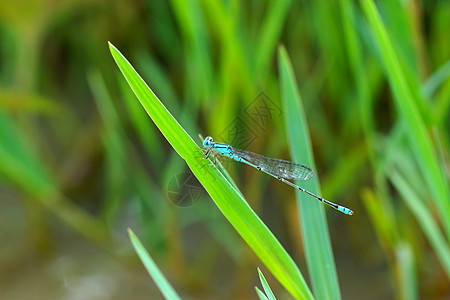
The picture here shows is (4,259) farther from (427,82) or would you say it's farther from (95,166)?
(427,82)

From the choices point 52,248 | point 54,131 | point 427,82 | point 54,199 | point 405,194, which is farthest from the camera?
point 54,131

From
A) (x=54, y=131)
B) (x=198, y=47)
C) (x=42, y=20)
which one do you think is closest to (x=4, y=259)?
(x=54, y=131)

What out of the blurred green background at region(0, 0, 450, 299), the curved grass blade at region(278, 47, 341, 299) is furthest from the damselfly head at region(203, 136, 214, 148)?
the curved grass blade at region(278, 47, 341, 299)

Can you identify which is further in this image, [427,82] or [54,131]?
[54,131]

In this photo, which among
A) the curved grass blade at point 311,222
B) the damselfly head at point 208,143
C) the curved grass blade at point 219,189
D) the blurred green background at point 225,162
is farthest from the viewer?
the blurred green background at point 225,162

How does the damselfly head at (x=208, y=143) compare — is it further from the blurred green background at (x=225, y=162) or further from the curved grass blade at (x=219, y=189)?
the curved grass blade at (x=219, y=189)

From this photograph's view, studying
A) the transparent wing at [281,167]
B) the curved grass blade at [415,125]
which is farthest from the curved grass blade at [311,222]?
the curved grass blade at [415,125]

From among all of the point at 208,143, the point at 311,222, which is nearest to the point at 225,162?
the point at 208,143

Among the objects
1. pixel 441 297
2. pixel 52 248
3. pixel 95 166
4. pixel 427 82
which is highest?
pixel 95 166
